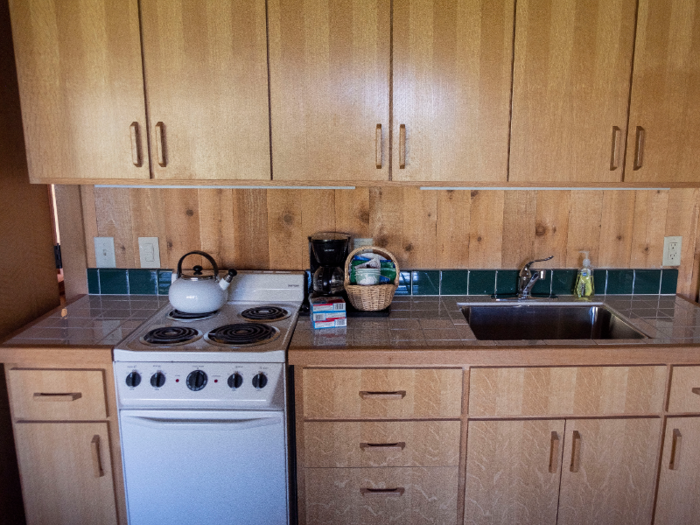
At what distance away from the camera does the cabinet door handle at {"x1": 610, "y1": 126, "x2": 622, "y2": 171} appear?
1590 mm

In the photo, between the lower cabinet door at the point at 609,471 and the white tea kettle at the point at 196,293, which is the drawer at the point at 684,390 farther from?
the white tea kettle at the point at 196,293

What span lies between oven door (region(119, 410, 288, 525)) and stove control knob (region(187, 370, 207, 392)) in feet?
0.28

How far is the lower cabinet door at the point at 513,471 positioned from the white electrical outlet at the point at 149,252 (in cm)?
140

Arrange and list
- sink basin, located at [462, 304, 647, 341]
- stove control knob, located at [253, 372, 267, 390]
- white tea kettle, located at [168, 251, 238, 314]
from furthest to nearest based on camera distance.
Result: sink basin, located at [462, 304, 647, 341], white tea kettle, located at [168, 251, 238, 314], stove control knob, located at [253, 372, 267, 390]

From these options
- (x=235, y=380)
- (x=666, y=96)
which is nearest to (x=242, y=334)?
(x=235, y=380)

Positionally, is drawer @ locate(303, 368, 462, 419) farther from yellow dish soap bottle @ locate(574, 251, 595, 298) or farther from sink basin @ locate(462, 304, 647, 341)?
yellow dish soap bottle @ locate(574, 251, 595, 298)

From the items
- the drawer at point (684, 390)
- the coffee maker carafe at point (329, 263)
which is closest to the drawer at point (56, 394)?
the coffee maker carafe at point (329, 263)

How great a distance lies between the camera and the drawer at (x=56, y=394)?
1.45 metres

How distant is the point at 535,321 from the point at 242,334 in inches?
47.0

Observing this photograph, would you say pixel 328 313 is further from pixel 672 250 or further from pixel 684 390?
pixel 672 250

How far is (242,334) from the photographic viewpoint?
1526mm

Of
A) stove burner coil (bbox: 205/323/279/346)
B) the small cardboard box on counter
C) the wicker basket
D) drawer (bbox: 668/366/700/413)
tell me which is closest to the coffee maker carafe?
the wicker basket

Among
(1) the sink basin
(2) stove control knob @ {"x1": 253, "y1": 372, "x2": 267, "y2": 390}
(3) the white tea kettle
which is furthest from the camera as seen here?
(1) the sink basin

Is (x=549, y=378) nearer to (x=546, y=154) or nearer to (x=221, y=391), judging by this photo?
(x=546, y=154)
